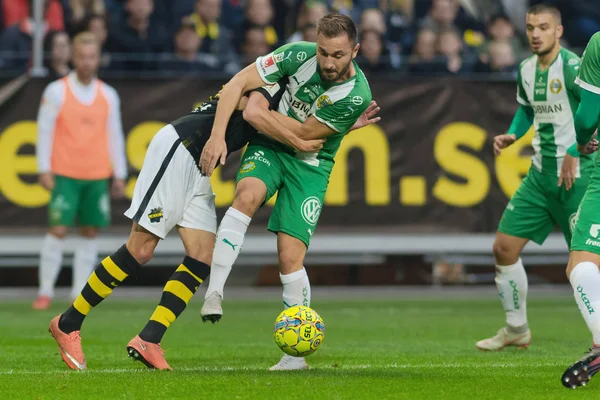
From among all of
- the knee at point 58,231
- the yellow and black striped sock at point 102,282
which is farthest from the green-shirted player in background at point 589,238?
the knee at point 58,231

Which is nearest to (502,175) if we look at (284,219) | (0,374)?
(284,219)

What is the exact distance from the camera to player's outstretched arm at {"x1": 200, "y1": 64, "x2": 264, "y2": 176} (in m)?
6.89

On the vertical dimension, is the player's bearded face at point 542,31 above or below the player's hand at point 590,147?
above

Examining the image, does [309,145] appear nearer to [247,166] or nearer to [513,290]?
[247,166]

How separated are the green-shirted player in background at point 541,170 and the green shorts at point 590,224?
90.4 inches

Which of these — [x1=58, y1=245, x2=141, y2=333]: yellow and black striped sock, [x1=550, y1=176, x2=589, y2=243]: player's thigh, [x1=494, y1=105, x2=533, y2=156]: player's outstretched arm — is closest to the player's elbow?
[x1=58, y1=245, x2=141, y2=333]: yellow and black striped sock

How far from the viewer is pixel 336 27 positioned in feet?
21.8

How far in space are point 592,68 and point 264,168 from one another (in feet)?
7.19

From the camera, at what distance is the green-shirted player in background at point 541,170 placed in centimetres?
849

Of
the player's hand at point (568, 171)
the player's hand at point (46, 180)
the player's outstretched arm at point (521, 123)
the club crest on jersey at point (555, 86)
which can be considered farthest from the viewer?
the player's hand at point (46, 180)

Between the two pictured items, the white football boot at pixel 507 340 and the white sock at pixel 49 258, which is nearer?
the white football boot at pixel 507 340

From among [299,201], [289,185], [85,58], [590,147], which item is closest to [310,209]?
[299,201]

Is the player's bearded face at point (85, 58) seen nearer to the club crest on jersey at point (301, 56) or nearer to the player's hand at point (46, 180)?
the player's hand at point (46, 180)

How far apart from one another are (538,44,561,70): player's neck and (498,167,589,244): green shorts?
85 centimetres
